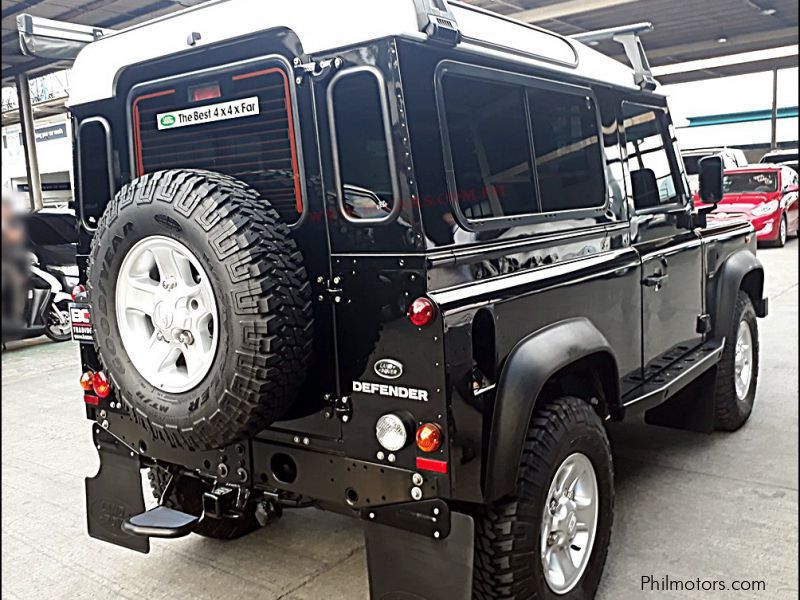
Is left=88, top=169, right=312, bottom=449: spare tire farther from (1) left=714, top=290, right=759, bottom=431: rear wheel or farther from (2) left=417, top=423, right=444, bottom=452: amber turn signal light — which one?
(1) left=714, top=290, right=759, bottom=431: rear wheel

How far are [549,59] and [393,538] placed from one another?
191 cm

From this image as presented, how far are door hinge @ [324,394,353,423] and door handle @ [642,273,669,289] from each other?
68.7 inches

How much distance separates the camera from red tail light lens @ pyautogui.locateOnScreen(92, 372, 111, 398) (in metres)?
3.20

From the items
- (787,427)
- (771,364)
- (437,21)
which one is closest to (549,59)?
(437,21)

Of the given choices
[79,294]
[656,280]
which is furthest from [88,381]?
[656,280]

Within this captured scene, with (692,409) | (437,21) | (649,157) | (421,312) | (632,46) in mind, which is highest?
(632,46)

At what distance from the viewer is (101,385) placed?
3.22m

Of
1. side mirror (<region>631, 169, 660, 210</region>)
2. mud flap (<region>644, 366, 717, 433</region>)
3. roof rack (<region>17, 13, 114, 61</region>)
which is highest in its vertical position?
roof rack (<region>17, 13, 114, 61</region>)

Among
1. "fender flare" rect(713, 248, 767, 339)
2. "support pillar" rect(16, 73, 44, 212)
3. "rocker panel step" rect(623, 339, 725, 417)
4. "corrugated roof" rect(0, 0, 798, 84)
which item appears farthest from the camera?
"corrugated roof" rect(0, 0, 798, 84)

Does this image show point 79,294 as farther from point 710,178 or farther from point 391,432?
point 710,178

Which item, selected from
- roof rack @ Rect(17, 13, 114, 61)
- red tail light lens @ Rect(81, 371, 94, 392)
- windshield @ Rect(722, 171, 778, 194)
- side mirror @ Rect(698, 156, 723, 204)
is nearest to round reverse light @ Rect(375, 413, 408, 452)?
red tail light lens @ Rect(81, 371, 94, 392)

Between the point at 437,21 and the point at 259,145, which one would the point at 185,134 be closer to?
the point at 259,145

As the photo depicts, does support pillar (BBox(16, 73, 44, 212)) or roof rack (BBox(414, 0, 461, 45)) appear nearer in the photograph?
roof rack (BBox(414, 0, 461, 45))

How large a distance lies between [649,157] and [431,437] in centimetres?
236
